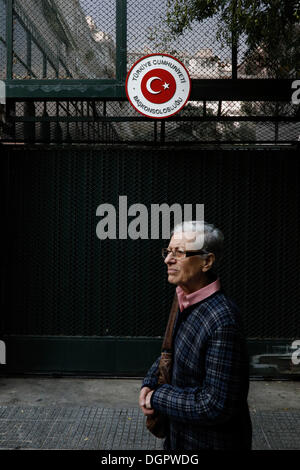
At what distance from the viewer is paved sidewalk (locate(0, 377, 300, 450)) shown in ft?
15.7

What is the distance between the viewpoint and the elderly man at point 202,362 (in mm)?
2275

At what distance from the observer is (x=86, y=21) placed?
6.41 meters

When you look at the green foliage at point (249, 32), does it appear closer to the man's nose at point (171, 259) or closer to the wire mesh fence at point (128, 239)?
the wire mesh fence at point (128, 239)

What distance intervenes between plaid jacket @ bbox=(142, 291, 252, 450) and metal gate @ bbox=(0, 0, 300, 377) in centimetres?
431

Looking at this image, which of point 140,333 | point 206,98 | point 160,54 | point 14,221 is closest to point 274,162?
point 206,98

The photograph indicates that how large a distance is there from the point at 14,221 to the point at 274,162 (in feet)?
12.3

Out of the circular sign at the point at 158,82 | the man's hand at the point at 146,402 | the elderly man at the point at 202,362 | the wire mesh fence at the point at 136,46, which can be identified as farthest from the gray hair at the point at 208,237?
the wire mesh fence at the point at 136,46

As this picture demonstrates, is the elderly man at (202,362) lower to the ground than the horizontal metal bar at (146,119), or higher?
lower

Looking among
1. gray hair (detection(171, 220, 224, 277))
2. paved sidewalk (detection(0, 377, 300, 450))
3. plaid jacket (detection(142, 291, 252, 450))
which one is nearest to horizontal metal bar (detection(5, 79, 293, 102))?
paved sidewalk (detection(0, 377, 300, 450))

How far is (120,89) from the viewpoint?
6188 millimetres

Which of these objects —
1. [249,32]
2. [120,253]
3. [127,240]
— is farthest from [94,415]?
[249,32]

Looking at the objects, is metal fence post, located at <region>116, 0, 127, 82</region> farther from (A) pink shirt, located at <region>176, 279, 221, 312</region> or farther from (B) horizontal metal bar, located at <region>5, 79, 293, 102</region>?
(A) pink shirt, located at <region>176, 279, 221, 312</region>

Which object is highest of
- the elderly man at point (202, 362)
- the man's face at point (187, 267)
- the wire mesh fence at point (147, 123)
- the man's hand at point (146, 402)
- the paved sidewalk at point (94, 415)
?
the wire mesh fence at point (147, 123)

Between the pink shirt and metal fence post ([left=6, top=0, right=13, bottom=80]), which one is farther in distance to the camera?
metal fence post ([left=6, top=0, right=13, bottom=80])
